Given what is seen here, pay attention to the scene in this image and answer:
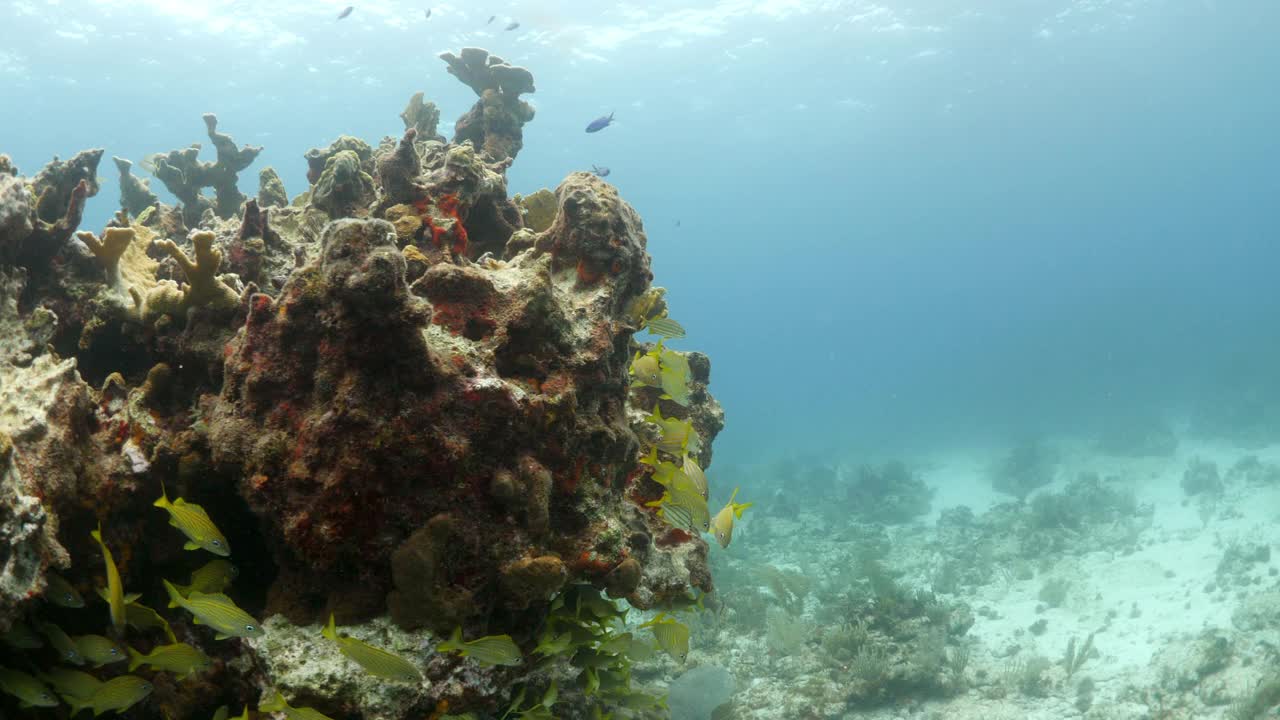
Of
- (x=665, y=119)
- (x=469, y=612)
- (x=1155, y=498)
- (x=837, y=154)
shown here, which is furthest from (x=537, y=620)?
(x=837, y=154)

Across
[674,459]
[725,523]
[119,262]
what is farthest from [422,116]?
[725,523]

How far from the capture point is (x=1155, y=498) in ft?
64.7

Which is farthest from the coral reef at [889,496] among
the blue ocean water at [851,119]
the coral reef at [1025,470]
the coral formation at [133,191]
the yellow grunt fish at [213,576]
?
the yellow grunt fish at [213,576]

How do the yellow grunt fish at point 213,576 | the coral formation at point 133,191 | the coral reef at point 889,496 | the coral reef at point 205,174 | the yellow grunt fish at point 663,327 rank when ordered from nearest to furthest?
1. the yellow grunt fish at point 213,576
2. the yellow grunt fish at point 663,327
3. the coral formation at point 133,191
4. the coral reef at point 205,174
5. the coral reef at point 889,496

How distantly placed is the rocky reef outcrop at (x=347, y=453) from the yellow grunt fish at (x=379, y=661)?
19 cm

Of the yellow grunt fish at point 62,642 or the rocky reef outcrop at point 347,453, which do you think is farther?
the rocky reef outcrop at point 347,453

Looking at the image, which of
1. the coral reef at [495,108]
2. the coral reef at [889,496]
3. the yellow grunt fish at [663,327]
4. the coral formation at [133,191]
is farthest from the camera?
the coral reef at [889,496]

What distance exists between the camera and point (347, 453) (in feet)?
9.11

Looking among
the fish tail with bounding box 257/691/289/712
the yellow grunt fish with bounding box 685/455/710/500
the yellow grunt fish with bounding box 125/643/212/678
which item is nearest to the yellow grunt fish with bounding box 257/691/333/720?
the fish tail with bounding box 257/691/289/712

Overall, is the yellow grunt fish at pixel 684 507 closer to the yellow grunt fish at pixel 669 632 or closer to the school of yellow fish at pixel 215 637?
the school of yellow fish at pixel 215 637

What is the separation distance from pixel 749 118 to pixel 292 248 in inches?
2009

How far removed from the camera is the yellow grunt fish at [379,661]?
2469mm

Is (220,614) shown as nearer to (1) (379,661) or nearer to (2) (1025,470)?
(1) (379,661)

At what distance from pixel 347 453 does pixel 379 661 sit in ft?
2.88
